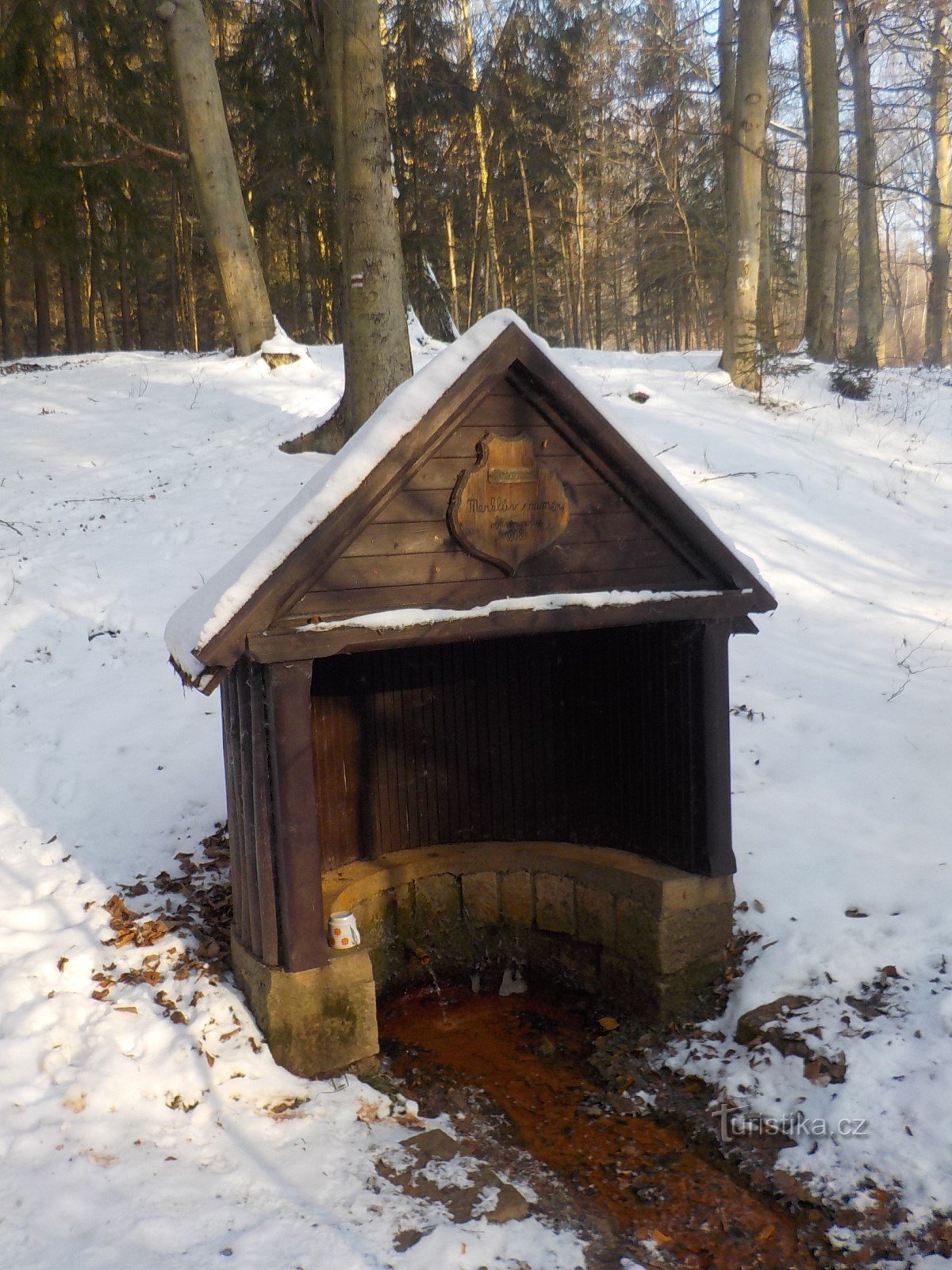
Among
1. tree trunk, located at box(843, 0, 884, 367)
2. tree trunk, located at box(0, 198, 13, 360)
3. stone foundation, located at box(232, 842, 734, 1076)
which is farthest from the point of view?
tree trunk, located at box(0, 198, 13, 360)

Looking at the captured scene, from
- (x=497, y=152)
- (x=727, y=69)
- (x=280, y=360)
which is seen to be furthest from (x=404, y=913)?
(x=497, y=152)

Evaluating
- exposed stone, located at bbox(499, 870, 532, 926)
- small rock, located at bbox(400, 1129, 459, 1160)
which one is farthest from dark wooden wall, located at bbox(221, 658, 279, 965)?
exposed stone, located at bbox(499, 870, 532, 926)

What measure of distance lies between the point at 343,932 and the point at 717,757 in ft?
7.05

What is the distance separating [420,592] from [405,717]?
6.40 feet

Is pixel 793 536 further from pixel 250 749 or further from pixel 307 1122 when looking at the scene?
pixel 307 1122

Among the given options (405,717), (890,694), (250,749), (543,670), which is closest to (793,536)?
(890,694)

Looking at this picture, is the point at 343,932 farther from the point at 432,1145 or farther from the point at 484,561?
the point at 484,561

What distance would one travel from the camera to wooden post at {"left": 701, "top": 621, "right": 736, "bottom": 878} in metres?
5.06

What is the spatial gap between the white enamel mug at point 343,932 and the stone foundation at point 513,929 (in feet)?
0.20

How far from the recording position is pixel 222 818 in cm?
642

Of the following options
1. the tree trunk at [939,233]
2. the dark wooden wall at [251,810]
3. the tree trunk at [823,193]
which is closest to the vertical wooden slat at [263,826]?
the dark wooden wall at [251,810]

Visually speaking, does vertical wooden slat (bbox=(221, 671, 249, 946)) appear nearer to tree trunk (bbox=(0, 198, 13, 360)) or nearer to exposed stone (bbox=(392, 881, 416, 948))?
exposed stone (bbox=(392, 881, 416, 948))

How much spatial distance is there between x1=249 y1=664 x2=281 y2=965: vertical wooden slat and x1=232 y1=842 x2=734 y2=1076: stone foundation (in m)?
0.19

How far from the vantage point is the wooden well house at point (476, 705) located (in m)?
4.10
